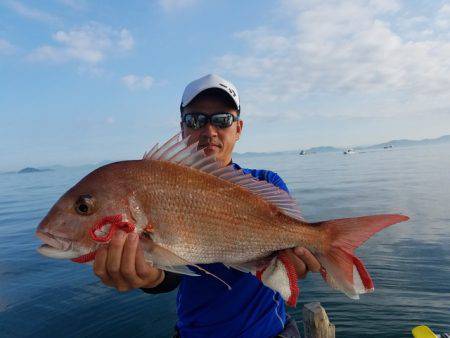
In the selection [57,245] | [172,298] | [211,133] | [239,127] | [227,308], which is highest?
[239,127]

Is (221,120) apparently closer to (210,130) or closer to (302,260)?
(210,130)

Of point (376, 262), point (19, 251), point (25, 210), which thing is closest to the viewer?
point (376, 262)

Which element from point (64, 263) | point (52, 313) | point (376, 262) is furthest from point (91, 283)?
point (376, 262)

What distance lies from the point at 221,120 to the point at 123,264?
2203mm

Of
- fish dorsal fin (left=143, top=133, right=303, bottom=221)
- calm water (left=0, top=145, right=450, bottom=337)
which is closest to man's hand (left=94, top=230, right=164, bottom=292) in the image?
fish dorsal fin (left=143, top=133, right=303, bottom=221)

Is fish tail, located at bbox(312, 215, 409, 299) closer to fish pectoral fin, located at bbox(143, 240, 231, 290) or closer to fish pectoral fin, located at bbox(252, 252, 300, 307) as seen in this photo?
fish pectoral fin, located at bbox(252, 252, 300, 307)

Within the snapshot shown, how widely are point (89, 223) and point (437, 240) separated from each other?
15.8m

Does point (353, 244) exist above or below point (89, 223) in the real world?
below

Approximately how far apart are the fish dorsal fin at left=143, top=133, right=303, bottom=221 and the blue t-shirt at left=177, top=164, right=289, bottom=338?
111cm

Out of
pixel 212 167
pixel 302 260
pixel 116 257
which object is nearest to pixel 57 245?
pixel 116 257

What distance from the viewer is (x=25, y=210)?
1179 inches

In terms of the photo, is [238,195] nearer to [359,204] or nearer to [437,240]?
[437,240]

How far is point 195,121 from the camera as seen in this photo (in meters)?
4.23

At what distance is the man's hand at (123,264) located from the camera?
8.27 ft
